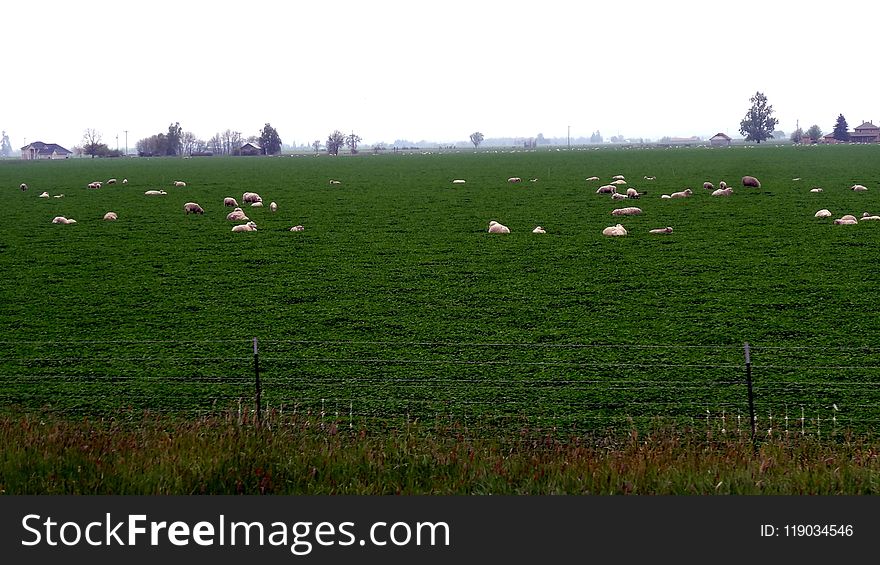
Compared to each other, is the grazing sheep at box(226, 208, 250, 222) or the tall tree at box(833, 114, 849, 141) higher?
the tall tree at box(833, 114, 849, 141)

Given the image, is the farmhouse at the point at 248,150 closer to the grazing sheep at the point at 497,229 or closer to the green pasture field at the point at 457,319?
the green pasture field at the point at 457,319

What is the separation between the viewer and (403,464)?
7.05 metres

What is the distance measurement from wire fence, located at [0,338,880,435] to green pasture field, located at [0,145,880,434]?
0.04 m

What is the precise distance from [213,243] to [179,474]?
643 inches

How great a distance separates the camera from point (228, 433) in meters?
7.73

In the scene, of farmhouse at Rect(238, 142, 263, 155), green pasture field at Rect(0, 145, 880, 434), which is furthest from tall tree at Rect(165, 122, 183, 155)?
green pasture field at Rect(0, 145, 880, 434)

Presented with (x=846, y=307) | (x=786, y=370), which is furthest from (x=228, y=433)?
(x=846, y=307)

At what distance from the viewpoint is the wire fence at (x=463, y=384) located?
9.24 metres

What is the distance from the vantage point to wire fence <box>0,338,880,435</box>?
924 centimetres

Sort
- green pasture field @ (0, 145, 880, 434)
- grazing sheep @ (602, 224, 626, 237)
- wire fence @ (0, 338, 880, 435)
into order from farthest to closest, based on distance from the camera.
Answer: grazing sheep @ (602, 224, 626, 237)
green pasture field @ (0, 145, 880, 434)
wire fence @ (0, 338, 880, 435)

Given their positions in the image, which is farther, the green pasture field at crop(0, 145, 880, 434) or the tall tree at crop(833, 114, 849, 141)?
the tall tree at crop(833, 114, 849, 141)

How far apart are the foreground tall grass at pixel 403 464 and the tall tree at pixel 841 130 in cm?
20296

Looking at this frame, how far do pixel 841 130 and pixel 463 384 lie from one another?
20337cm

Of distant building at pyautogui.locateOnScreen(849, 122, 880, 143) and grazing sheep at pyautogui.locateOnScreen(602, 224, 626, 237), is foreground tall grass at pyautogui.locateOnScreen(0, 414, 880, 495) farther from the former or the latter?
distant building at pyautogui.locateOnScreen(849, 122, 880, 143)
